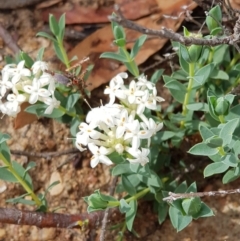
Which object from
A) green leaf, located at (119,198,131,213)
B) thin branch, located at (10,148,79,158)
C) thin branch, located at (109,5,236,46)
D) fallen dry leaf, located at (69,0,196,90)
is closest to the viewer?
thin branch, located at (109,5,236,46)

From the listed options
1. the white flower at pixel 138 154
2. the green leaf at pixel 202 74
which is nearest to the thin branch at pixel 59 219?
the white flower at pixel 138 154

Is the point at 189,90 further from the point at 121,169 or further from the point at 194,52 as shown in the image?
the point at 121,169

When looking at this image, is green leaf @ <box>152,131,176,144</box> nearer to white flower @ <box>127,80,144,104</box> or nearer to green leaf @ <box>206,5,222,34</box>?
white flower @ <box>127,80,144,104</box>

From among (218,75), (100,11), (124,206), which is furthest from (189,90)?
(100,11)

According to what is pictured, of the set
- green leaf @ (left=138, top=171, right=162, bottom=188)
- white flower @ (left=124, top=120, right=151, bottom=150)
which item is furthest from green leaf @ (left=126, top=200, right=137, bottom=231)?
white flower @ (left=124, top=120, right=151, bottom=150)

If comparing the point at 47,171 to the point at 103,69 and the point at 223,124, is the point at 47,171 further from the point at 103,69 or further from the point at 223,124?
the point at 223,124

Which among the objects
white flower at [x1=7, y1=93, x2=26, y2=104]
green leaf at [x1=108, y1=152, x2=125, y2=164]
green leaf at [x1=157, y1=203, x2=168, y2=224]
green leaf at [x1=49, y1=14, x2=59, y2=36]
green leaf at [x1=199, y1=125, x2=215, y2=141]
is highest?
green leaf at [x1=49, y1=14, x2=59, y2=36]
